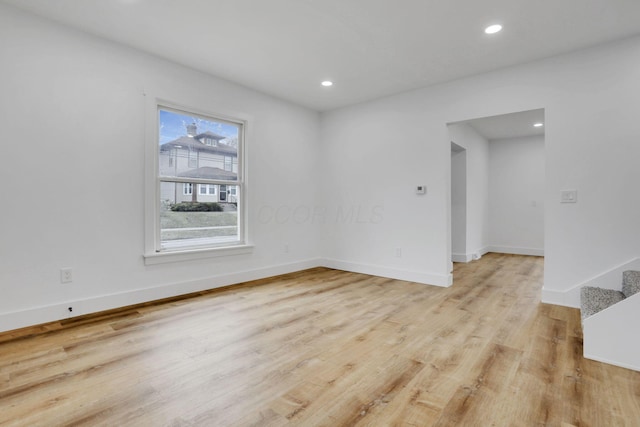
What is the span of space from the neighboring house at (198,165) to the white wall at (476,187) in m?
3.60

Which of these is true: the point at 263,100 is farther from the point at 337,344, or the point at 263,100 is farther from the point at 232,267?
the point at 337,344

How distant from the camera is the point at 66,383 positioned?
5.91 ft

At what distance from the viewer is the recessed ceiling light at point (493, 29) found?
273 centimetres


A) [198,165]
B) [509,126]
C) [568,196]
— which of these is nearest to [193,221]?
[198,165]

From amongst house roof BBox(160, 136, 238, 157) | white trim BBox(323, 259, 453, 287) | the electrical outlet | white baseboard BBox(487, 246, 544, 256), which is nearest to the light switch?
white trim BBox(323, 259, 453, 287)

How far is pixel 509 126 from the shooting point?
229 inches

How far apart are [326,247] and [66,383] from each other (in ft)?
12.7

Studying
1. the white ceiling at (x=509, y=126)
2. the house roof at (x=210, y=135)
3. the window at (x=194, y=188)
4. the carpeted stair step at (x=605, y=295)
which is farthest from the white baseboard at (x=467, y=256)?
the house roof at (x=210, y=135)

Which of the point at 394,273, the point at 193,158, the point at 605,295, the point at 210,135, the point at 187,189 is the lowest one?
the point at 394,273

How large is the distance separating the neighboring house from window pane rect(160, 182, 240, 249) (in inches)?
0.5

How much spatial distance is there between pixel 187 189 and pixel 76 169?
3.51ft

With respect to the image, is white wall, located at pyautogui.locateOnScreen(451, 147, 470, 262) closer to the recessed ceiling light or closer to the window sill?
the recessed ceiling light

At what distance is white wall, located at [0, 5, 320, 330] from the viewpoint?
101 inches

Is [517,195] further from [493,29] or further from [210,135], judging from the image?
[210,135]
